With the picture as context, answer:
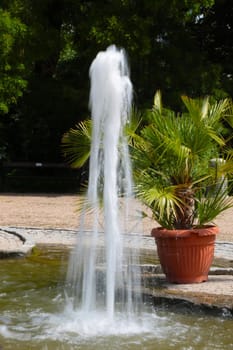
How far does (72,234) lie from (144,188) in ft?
15.9

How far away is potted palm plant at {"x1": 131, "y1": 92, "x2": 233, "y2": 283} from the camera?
6.37 metres

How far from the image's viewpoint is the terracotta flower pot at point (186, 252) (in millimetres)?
6352

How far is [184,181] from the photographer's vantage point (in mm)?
6500

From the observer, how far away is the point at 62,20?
69.6 ft

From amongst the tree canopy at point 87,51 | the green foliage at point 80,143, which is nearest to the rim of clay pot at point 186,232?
the green foliage at point 80,143

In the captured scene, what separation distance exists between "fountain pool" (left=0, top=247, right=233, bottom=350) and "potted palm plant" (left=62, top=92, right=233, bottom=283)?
0.75m

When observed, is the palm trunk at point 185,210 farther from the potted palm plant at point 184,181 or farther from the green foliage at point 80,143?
the green foliage at point 80,143

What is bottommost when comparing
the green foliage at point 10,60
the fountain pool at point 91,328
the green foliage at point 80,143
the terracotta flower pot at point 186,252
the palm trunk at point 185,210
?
the fountain pool at point 91,328

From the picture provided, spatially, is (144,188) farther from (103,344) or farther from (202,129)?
(103,344)

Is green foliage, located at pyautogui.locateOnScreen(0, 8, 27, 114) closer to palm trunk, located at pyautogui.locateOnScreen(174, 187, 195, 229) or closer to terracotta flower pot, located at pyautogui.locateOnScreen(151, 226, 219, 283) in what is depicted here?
palm trunk, located at pyautogui.locateOnScreen(174, 187, 195, 229)

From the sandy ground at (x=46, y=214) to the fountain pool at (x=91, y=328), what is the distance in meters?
4.09

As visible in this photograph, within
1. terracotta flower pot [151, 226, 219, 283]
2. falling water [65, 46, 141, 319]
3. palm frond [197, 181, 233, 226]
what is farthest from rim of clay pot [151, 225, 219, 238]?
falling water [65, 46, 141, 319]

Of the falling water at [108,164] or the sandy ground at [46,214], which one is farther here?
the sandy ground at [46,214]

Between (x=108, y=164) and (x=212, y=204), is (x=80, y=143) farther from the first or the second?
(x=212, y=204)
